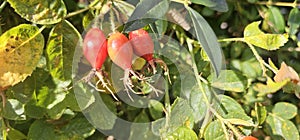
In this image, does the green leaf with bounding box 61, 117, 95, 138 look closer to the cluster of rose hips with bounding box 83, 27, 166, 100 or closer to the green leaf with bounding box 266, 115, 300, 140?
the cluster of rose hips with bounding box 83, 27, 166, 100

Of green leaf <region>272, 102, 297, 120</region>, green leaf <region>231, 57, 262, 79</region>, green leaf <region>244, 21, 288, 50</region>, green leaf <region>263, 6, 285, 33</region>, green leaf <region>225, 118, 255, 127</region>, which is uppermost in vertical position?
green leaf <region>244, 21, 288, 50</region>

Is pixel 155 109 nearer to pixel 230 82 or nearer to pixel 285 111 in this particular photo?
pixel 230 82

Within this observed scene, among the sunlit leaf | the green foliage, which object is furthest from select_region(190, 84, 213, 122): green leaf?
the sunlit leaf

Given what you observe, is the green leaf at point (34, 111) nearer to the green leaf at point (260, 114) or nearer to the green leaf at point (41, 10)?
the green leaf at point (41, 10)

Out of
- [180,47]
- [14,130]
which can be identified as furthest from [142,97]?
[14,130]

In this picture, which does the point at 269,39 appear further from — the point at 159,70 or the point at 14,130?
the point at 14,130

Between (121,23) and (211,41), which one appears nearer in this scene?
(211,41)
